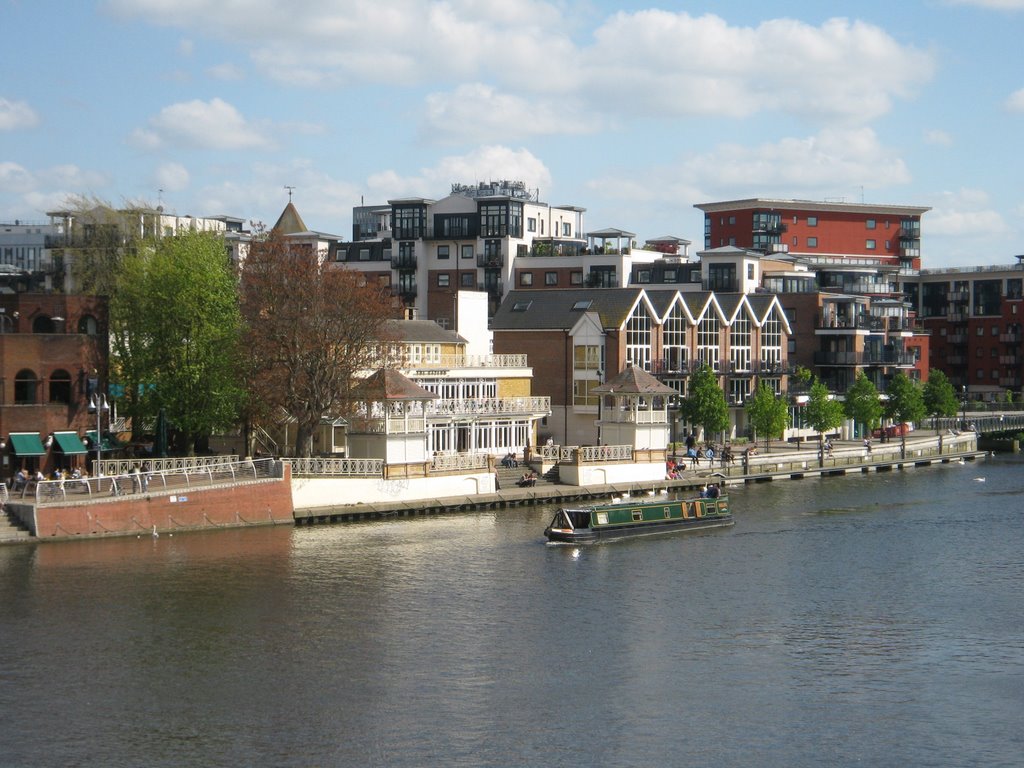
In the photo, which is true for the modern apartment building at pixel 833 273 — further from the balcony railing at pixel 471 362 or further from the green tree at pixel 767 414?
the balcony railing at pixel 471 362

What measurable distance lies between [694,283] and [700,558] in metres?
64.5

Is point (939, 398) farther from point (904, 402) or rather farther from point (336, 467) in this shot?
point (336, 467)

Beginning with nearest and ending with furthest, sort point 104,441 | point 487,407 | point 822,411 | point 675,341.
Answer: point 104,441 → point 487,407 → point 675,341 → point 822,411

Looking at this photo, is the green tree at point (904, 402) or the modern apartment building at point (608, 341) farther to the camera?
the green tree at point (904, 402)

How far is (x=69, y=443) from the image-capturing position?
71062 mm

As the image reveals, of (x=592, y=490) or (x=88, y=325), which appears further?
(x=592, y=490)

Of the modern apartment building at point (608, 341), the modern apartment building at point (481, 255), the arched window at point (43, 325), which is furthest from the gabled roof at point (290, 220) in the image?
the arched window at point (43, 325)

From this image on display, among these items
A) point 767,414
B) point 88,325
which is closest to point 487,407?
point 88,325

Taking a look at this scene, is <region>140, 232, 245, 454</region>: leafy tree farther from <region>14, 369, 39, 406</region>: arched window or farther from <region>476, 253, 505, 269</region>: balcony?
<region>476, 253, 505, 269</region>: balcony

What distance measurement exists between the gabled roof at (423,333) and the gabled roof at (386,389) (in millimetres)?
8703

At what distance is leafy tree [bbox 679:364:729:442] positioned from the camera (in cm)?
10200

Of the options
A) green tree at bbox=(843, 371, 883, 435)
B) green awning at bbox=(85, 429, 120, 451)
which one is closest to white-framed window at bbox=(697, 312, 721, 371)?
green tree at bbox=(843, 371, 883, 435)

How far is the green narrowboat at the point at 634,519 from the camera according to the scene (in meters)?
67.7

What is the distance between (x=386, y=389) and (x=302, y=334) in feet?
16.9
